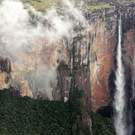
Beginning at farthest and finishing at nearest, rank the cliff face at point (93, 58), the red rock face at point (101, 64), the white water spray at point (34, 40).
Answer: the red rock face at point (101, 64) < the cliff face at point (93, 58) < the white water spray at point (34, 40)

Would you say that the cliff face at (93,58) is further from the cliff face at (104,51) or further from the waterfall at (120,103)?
the waterfall at (120,103)

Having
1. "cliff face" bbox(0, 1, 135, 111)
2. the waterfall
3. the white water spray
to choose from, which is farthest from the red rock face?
the white water spray

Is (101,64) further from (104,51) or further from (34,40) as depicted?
(34,40)

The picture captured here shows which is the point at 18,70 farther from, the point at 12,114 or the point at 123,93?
the point at 123,93

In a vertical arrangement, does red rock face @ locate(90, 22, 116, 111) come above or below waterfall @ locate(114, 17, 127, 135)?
above

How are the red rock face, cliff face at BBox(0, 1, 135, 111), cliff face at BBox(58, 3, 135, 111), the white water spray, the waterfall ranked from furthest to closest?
the waterfall
the red rock face
cliff face at BBox(58, 3, 135, 111)
cliff face at BBox(0, 1, 135, 111)
the white water spray

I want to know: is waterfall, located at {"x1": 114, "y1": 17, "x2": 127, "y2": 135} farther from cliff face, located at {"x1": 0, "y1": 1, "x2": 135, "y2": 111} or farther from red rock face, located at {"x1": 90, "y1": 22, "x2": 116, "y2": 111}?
red rock face, located at {"x1": 90, "y1": 22, "x2": 116, "y2": 111}

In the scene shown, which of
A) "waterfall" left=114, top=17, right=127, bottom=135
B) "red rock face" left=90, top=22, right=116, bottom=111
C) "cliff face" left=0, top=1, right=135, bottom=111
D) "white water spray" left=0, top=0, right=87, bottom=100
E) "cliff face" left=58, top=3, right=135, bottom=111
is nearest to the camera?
"white water spray" left=0, top=0, right=87, bottom=100

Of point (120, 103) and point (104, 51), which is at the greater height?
point (104, 51)

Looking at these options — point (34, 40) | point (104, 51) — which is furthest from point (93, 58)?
point (34, 40)

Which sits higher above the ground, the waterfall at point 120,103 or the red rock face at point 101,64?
the red rock face at point 101,64

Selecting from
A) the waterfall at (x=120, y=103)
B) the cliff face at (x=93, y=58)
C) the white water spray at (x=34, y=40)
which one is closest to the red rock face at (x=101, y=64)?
the cliff face at (x=93, y=58)
